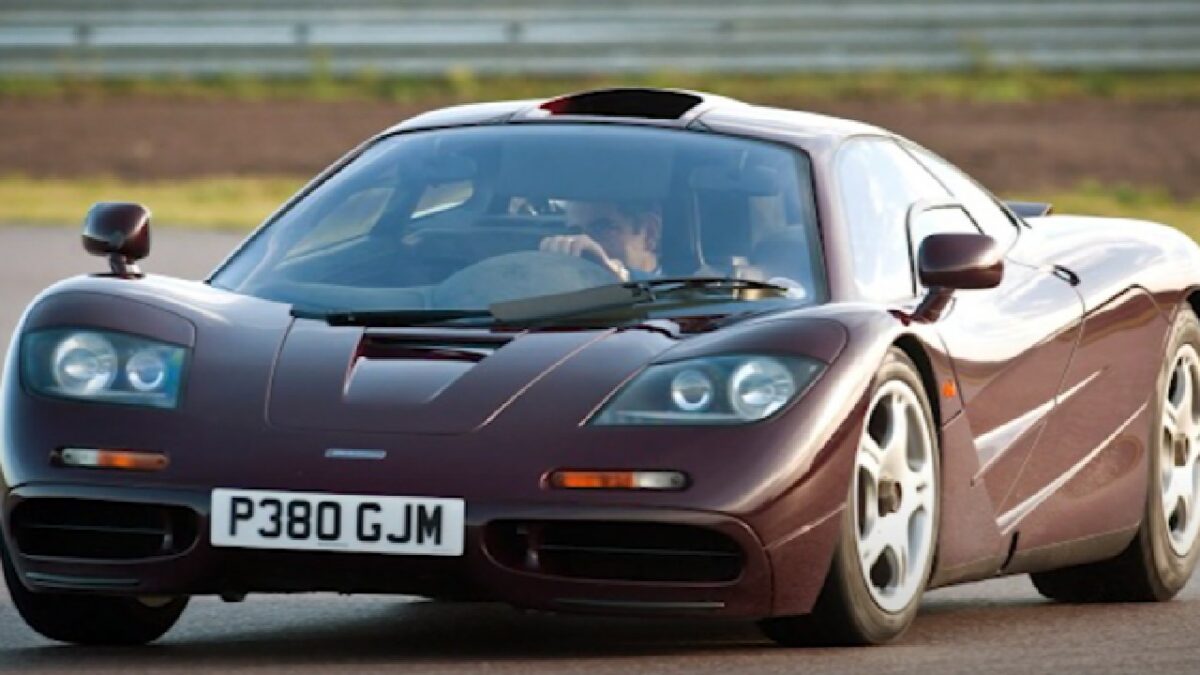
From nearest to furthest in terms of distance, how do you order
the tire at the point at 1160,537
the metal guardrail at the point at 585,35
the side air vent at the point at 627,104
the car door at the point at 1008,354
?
1. the car door at the point at 1008,354
2. the side air vent at the point at 627,104
3. the tire at the point at 1160,537
4. the metal guardrail at the point at 585,35

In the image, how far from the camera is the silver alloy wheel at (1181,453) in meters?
8.23

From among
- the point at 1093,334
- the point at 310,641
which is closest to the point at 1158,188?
the point at 1093,334

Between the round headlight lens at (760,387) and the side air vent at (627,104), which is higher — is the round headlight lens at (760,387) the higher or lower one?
the lower one

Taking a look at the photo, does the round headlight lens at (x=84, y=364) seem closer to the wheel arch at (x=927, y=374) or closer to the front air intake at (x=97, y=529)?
the front air intake at (x=97, y=529)

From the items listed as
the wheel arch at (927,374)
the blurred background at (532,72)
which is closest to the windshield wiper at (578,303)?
the wheel arch at (927,374)

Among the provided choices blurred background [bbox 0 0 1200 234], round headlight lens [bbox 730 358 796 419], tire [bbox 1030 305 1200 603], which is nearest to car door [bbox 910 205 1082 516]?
tire [bbox 1030 305 1200 603]

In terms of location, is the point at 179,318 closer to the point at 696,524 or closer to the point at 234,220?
the point at 696,524

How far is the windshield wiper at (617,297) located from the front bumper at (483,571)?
72 cm

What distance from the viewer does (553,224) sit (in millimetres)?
7094

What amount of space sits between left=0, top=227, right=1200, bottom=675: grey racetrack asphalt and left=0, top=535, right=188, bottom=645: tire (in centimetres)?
5

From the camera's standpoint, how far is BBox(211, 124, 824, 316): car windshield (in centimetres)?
688

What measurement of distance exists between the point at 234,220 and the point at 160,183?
3.35m

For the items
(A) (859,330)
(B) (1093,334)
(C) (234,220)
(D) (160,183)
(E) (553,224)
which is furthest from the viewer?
(D) (160,183)

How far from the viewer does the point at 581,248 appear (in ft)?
23.0
